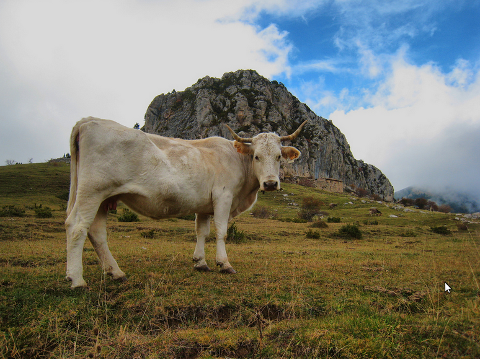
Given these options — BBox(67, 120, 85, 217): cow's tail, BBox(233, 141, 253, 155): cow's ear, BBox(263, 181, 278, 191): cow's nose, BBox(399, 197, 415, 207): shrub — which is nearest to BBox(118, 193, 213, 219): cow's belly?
BBox(67, 120, 85, 217): cow's tail

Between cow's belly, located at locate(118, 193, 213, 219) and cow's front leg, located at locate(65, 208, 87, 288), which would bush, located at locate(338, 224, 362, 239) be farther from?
cow's front leg, located at locate(65, 208, 87, 288)

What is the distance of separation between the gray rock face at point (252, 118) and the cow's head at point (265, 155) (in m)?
79.7

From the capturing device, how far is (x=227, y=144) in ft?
21.9

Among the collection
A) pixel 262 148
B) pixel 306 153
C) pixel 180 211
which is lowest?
pixel 180 211

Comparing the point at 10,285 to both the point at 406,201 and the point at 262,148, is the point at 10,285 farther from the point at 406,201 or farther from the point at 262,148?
the point at 406,201

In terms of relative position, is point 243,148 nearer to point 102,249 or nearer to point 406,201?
point 102,249

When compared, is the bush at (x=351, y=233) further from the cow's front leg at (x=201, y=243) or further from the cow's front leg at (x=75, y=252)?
the cow's front leg at (x=75, y=252)

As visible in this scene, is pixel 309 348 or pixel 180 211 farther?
pixel 180 211

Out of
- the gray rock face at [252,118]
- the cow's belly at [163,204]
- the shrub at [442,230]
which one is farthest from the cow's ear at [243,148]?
the gray rock face at [252,118]

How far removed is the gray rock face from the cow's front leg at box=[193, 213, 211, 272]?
79.9 meters

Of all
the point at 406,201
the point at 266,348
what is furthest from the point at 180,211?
the point at 406,201

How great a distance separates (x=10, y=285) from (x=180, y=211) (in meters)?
2.67

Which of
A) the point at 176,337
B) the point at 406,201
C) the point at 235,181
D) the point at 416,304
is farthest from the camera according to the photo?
the point at 406,201

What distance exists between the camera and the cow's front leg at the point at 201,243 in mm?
5898
